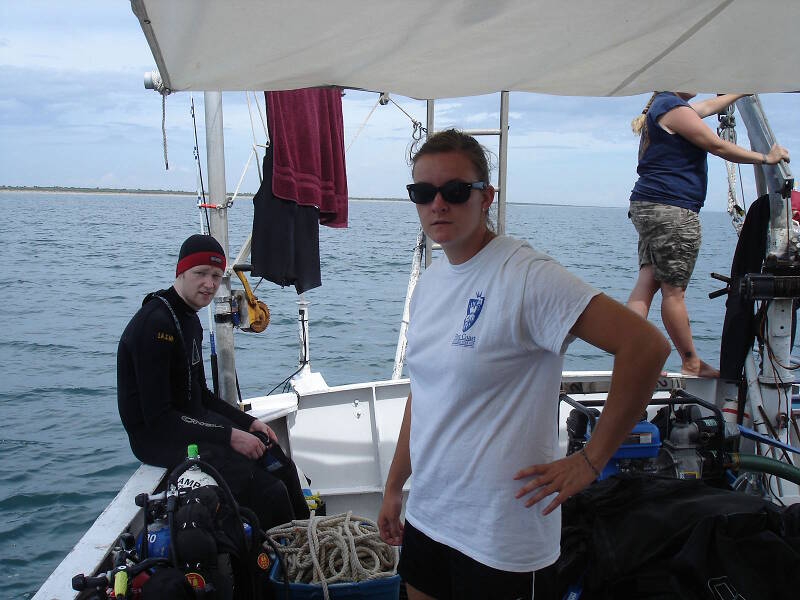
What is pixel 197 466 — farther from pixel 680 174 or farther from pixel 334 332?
pixel 334 332

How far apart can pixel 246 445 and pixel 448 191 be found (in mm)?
1944

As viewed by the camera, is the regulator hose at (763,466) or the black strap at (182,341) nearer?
the regulator hose at (763,466)

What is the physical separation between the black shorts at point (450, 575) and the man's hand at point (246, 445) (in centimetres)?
148

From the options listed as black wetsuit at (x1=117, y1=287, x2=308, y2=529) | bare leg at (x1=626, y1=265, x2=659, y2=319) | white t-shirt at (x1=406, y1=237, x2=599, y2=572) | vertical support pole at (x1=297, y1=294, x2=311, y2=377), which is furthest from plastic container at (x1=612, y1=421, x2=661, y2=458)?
vertical support pole at (x1=297, y1=294, x2=311, y2=377)

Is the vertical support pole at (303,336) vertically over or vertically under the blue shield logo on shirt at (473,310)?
under

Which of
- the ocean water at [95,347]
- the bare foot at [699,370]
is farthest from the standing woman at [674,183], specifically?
the ocean water at [95,347]

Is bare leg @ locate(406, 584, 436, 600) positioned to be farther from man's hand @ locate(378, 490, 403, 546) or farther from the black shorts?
man's hand @ locate(378, 490, 403, 546)

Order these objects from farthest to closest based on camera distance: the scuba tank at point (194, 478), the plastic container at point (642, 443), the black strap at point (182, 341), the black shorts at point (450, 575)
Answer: the black strap at point (182, 341) < the plastic container at point (642, 443) < the scuba tank at point (194, 478) < the black shorts at point (450, 575)

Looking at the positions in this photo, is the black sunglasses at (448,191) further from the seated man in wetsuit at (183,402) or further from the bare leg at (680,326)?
the bare leg at (680,326)

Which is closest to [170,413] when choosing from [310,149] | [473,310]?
[473,310]

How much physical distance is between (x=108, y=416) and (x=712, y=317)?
16.3 m

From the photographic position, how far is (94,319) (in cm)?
1859

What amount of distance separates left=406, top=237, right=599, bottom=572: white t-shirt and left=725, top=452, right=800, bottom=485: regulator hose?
1857 millimetres

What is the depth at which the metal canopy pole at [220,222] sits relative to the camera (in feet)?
13.0
